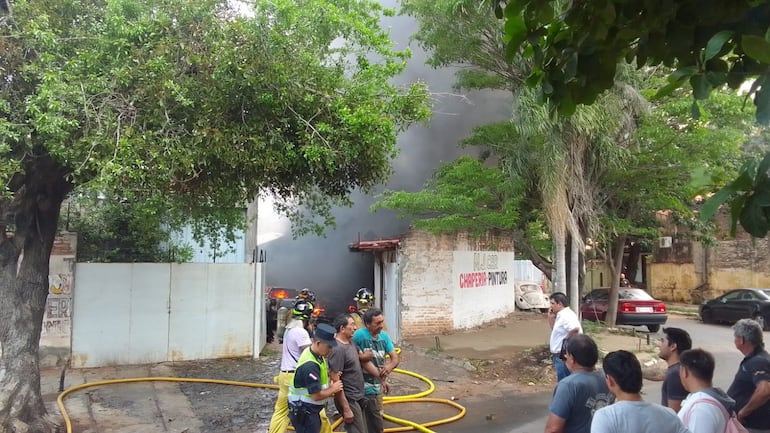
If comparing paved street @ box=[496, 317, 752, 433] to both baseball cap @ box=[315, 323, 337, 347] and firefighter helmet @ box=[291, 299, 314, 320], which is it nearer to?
firefighter helmet @ box=[291, 299, 314, 320]

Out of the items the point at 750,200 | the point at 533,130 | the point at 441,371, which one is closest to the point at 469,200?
the point at 533,130

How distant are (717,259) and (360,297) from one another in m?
22.7

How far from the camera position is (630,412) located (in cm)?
261

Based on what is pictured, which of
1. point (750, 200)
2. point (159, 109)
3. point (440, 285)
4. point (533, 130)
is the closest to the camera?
point (750, 200)

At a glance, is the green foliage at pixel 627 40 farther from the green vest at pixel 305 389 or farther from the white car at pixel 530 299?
the white car at pixel 530 299

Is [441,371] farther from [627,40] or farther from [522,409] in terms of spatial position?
[627,40]

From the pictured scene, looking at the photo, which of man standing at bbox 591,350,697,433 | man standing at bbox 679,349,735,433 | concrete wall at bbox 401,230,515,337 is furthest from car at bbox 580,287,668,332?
man standing at bbox 591,350,697,433

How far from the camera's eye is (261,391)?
8.31 meters

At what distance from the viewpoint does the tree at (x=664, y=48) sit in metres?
1.75

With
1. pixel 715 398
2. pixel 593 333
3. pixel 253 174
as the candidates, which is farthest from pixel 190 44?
pixel 593 333

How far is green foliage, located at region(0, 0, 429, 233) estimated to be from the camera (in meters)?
5.48

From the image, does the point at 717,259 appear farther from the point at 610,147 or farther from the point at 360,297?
the point at 360,297

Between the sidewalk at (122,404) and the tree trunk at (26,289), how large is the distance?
0.67 metres

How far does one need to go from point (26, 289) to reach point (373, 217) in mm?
12429
